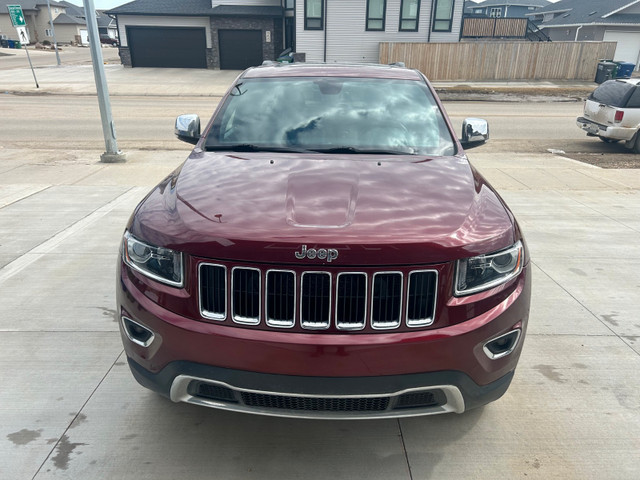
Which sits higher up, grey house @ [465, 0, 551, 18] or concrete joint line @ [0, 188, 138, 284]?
grey house @ [465, 0, 551, 18]

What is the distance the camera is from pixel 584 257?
5.21 metres

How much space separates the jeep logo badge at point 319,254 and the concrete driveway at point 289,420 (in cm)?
114

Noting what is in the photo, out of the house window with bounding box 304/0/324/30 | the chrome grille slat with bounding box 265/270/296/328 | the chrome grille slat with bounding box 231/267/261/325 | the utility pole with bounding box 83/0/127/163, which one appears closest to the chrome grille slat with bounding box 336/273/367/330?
the chrome grille slat with bounding box 265/270/296/328

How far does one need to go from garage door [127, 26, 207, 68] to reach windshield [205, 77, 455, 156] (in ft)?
105

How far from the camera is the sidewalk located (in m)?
22.0

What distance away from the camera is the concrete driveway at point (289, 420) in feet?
8.41

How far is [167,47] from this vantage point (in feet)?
109

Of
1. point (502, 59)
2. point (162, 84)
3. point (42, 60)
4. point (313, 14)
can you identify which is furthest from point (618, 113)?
point (42, 60)

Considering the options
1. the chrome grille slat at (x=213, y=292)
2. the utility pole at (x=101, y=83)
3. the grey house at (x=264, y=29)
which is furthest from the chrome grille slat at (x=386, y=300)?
the grey house at (x=264, y=29)

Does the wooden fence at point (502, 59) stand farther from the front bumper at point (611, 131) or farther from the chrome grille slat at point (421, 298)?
the chrome grille slat at point (421, 298)

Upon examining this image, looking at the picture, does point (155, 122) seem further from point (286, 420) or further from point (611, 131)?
point (286, 420)

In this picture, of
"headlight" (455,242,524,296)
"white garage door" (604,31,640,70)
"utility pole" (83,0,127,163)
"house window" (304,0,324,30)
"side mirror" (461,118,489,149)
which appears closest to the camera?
"headlight" (455,242,524,296)

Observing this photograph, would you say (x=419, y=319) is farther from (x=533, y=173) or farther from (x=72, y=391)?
(x=533, y=173)

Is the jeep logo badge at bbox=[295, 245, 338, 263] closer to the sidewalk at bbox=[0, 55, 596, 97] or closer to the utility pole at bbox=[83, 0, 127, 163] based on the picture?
the utility pole at bbox=[83, 0, 127, 163]
